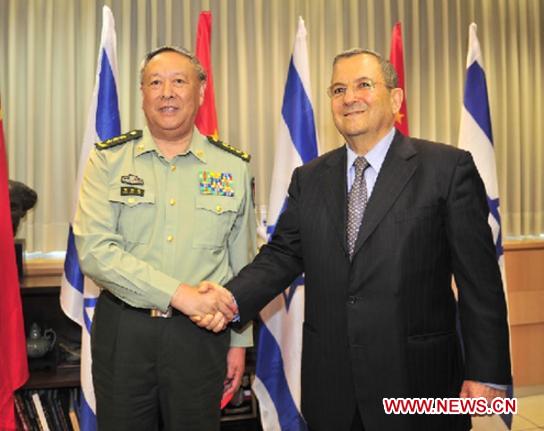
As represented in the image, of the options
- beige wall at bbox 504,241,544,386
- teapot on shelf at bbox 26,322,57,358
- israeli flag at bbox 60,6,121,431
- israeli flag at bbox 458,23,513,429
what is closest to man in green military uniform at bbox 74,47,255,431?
israeli flag at bbox 60,6,121,431

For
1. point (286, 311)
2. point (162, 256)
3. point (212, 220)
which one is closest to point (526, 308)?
point (286, 311)

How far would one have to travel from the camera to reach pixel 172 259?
5.36ft

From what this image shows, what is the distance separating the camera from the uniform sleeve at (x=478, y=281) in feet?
4.62

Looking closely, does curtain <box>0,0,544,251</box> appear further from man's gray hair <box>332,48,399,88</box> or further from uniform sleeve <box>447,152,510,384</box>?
uniform sleeve <box>447,152,510,384</box>

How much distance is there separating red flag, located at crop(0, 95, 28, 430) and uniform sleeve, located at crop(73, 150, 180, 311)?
78cm

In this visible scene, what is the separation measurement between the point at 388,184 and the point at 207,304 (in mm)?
636

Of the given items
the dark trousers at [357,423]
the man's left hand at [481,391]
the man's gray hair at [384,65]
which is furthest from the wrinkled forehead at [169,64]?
the man's left hand at [481,391]

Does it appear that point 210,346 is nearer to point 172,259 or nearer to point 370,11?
point 172,259

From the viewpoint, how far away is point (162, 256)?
5.35ft

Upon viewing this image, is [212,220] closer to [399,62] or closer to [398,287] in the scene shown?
[398,287]

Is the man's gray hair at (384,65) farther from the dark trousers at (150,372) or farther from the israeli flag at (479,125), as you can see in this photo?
the israeli flag at (479,125)

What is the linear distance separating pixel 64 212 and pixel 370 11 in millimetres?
2416

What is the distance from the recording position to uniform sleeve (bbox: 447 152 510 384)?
4.62ft

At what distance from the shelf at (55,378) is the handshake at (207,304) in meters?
1.29
